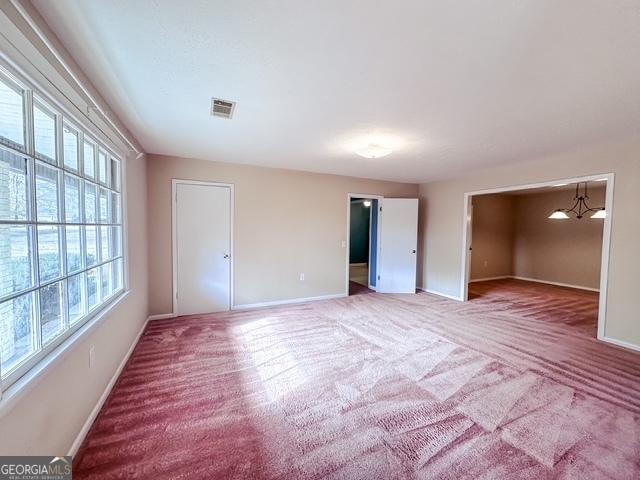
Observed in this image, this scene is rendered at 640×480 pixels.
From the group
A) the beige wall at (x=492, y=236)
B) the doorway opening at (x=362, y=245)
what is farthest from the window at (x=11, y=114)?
the beige wall at (x=492, y=236)

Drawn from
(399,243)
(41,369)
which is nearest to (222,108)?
(41,369)

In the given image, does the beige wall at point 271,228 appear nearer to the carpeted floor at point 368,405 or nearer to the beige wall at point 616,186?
the carpeted floor at point 368,405

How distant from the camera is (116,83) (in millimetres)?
1900

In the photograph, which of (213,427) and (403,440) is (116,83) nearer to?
(213,427)

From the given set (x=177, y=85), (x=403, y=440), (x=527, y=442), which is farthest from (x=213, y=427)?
(x=177, y=85)

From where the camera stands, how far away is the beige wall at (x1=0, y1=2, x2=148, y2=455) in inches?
42.3

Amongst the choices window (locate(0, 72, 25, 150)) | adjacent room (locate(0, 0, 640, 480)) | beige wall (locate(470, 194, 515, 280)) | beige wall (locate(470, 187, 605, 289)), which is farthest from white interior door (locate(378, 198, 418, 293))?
window (locate(0, 72, 25, 150))

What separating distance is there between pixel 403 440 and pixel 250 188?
375 centimetres

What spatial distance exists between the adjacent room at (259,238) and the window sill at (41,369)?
1 centimetres

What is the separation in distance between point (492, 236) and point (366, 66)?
280 inches

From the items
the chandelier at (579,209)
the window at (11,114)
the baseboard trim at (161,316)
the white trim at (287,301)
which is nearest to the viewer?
the window at (11,114)

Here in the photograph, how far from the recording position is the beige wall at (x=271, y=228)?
3.82 meters

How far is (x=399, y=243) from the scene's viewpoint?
554 centimetres

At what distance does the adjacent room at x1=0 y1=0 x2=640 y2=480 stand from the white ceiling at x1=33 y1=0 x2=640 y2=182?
0.02 metres
